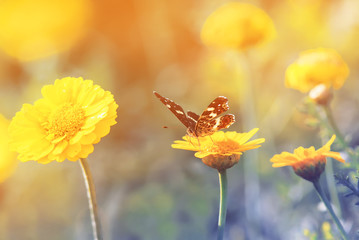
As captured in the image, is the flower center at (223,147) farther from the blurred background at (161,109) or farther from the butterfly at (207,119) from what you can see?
the blurred background at (161,109)

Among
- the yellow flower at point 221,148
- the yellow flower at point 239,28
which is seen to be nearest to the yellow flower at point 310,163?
the yellow flower at point 221,148

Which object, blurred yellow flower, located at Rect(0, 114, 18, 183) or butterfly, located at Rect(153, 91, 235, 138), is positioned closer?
butterfly, located at Rect(153, 91, 235, 138)

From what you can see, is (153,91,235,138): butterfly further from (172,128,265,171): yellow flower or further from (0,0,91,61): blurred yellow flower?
(0,0,91,61): blurred yellow flower

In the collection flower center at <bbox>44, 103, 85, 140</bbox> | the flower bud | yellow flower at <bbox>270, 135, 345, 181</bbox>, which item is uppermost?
flower center at <bbox>44, 103, 85, 140</bbox>

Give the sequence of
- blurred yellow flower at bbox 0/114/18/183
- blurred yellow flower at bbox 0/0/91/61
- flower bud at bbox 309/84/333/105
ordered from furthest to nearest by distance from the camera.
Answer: blurred yellow flower at bbox 0/0/91/61
blurred yellow flower at bbox 0/114/18/183
flower bud at bbox 309/84/333/105

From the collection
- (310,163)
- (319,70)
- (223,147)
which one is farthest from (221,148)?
(319,70)

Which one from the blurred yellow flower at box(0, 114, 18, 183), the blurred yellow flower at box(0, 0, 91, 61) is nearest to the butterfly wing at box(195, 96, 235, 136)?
the blurred yellow flower at box(0, 114, 18, 183)

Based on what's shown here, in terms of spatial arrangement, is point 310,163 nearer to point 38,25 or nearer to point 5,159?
point 5,159
